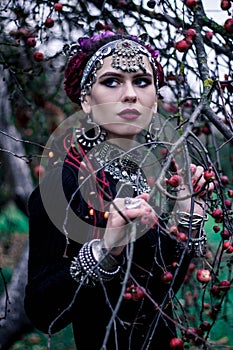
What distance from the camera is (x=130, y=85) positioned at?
2.15 m

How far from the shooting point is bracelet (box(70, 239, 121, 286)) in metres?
1.80

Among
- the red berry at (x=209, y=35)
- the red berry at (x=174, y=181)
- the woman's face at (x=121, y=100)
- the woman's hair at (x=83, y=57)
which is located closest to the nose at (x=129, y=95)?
the woman's face at (x=121, y=100)

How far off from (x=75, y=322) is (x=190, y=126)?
80cm

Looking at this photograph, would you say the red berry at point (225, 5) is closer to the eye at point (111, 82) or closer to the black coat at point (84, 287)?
the eye at point (111, 82)

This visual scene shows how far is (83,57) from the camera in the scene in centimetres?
234

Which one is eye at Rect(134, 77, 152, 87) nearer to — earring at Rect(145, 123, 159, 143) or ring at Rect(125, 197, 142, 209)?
earring at Rect(145, 123, 159, 143)

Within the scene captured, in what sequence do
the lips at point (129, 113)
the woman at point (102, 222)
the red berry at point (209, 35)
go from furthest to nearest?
1. the red berry at point (209, 35)
2. the lips at point (129, 113)
3. the woman at point (102, 222)

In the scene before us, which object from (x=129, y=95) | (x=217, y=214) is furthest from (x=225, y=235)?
(x=129, y=95)

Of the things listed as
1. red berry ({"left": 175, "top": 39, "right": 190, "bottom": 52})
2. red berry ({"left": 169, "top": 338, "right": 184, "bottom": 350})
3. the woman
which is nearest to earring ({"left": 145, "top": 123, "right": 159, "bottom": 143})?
the woman

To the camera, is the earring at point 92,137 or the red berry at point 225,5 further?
the red berry at point 225,5

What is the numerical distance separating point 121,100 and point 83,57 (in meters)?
0.30

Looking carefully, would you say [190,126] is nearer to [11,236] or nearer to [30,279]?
[30,279]

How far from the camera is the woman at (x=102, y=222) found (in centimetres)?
193

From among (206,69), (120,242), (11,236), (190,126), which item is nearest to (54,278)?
(120,242)
